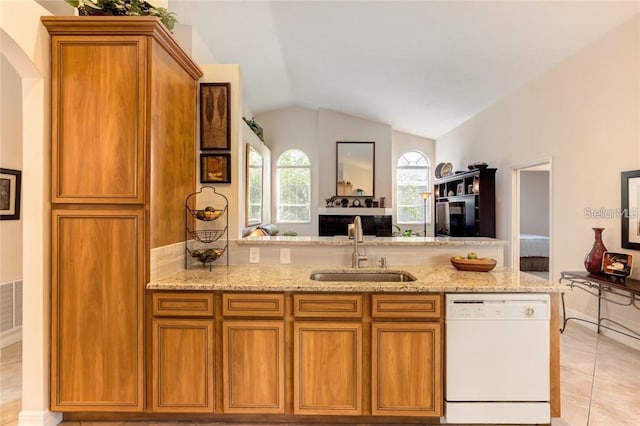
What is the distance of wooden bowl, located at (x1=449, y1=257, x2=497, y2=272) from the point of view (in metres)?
2.46

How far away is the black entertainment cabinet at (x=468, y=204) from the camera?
18.6 ft

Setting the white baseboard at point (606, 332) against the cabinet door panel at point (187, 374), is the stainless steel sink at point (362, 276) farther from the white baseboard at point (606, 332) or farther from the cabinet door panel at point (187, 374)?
the white baseboard at point (606, 332)

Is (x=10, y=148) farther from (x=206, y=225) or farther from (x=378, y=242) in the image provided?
(x=378, y=242)

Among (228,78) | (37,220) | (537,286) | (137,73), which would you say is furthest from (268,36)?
(537,286)

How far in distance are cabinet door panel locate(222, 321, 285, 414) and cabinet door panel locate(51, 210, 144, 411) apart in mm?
558

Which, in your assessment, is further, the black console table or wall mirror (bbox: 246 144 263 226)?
wall mirror (bbox: 246 144 263 226)

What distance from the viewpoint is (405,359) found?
2045 mm

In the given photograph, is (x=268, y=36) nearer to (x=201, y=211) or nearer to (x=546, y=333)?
(x=201, y=211)

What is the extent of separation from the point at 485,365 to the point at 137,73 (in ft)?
9.23

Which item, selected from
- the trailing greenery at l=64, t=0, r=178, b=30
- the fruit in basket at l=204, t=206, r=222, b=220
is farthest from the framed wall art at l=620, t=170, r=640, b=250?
the trailing greenery at l=64, t=0, r=178, b=30

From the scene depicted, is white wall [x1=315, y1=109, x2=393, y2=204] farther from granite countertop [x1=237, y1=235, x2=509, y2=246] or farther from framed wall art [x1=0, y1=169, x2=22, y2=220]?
framed wall art [x1=0, y1=169, x2=22, y2=220]

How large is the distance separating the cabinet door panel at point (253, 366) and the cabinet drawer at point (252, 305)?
0.05 metres

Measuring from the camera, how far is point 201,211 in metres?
2.59

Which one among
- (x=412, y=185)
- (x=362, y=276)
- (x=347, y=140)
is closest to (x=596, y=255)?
(x=362, y=276)
